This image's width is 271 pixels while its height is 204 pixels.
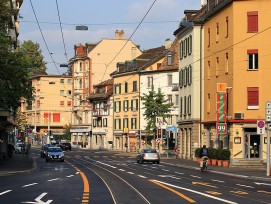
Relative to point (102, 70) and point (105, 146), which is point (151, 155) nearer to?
point (105, 146)

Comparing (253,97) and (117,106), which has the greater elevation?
(117,106)

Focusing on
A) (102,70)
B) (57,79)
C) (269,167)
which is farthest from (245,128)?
(57,79)

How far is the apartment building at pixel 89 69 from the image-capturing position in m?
124

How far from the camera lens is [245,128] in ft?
173

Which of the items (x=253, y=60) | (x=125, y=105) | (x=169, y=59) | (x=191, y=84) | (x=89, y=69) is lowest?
(x=125, y=105)

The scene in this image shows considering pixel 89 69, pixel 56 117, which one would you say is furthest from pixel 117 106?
pixel 56 117

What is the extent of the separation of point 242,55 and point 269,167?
17.4 meters

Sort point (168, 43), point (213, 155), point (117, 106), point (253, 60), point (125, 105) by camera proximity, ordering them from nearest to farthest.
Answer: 1. point (253, 60)
2. point (213, 155)
3. point (168, 43)
4. point (125, 105)
5. point (117, 106)

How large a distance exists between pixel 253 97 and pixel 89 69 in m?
75.4

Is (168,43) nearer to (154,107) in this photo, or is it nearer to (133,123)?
(133,123)

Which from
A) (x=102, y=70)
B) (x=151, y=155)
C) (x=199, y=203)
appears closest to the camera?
(x=199, y=203)

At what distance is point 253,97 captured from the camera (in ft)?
172

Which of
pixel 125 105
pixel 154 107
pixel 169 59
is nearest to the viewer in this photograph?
pixel 154 107

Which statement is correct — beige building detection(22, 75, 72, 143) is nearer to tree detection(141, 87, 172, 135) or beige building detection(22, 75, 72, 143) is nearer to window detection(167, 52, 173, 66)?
window detection(167, 52, 173, 66)
